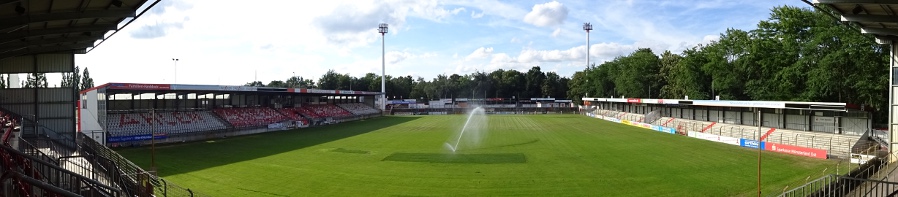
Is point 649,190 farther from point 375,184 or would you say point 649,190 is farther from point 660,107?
point 660,107

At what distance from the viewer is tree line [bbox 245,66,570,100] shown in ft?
497

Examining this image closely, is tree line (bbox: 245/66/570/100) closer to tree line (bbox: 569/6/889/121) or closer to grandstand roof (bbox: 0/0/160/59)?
tree line (bbox: 569/6/889/121)

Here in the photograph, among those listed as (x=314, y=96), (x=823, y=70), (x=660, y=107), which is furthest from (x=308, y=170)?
(x=314, y=96)

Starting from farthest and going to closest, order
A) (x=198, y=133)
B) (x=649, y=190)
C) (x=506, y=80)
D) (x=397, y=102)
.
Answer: (x=506, y=80) → (x=397, y=102) → (x=198, y=133) → (x=649, y=190)

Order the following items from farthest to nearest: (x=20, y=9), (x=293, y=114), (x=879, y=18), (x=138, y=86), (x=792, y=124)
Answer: (x=293, y=114)
(x=138, y=86)
(x=792, y=124)
(x=879, y=18)
(x=20, y=9)

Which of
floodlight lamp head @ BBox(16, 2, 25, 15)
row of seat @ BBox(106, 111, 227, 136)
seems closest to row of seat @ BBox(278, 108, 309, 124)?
row of seat @ BBox(106, 111, 227, 136)

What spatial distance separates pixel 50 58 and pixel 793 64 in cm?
5295

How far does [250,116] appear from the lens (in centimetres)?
6084

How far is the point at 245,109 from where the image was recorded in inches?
2484

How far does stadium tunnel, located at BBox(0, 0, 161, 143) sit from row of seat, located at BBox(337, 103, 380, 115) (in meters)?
60.0

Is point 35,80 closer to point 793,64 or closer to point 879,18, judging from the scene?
point 879,18

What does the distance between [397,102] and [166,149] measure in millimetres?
97396

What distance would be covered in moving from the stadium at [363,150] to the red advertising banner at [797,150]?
11 centimetres

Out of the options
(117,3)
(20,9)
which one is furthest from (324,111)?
(20,9)
